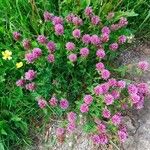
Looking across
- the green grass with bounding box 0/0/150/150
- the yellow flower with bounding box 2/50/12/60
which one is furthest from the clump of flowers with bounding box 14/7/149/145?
the green grass with bounding box 0/0/150/150

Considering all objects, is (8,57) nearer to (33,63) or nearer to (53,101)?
(33,63)

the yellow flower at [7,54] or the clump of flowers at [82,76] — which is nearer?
the clump of flowers at [82,76]

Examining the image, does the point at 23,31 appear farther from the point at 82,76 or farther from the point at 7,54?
the point at 82,76

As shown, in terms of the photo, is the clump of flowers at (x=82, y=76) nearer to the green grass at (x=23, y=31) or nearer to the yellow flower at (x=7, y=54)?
the yellow flower at (x=7, y=54)

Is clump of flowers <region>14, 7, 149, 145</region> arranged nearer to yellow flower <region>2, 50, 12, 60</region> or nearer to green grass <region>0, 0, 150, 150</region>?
yellow flower <region>2, 50, 12, 60</region>

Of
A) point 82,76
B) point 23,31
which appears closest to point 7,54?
point 23,31

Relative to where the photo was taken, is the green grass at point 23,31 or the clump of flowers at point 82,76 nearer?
the clump of flowers at point 82,76

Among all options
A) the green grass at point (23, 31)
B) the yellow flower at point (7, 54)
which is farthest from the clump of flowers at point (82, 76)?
the green grass at point (23, 31)
